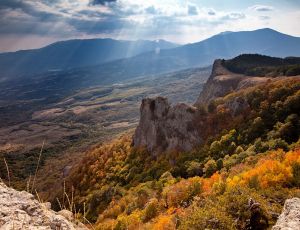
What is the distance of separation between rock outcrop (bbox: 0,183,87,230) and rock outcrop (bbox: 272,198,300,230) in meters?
5.85

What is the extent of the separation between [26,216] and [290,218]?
8.18 m

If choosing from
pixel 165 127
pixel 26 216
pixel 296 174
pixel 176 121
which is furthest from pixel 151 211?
pixel 26 216

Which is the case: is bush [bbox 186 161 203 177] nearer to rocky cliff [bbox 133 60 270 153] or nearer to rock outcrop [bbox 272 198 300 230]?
rocky cliff [bbox 133 60 270 153]

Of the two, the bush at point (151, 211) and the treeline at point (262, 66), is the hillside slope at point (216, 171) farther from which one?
the treeline at point (262, 66)

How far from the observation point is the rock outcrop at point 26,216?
6438 mm

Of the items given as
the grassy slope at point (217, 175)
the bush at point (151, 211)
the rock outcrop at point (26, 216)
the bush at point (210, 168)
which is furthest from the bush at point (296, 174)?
the rock outcrop at point (26, 216)

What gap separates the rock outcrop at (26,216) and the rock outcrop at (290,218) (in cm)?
585

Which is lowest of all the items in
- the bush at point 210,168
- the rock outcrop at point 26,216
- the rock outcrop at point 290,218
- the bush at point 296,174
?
the bush at point 210,168

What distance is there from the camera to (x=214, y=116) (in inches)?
2544

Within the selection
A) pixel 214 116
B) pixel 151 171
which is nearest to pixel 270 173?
pixel 214 116

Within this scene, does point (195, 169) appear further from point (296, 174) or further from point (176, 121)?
point (296, 174)

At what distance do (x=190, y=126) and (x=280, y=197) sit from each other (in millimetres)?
43550

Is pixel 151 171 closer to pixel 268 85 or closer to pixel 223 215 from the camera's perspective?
pixel 268 85

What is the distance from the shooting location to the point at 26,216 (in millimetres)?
6945
